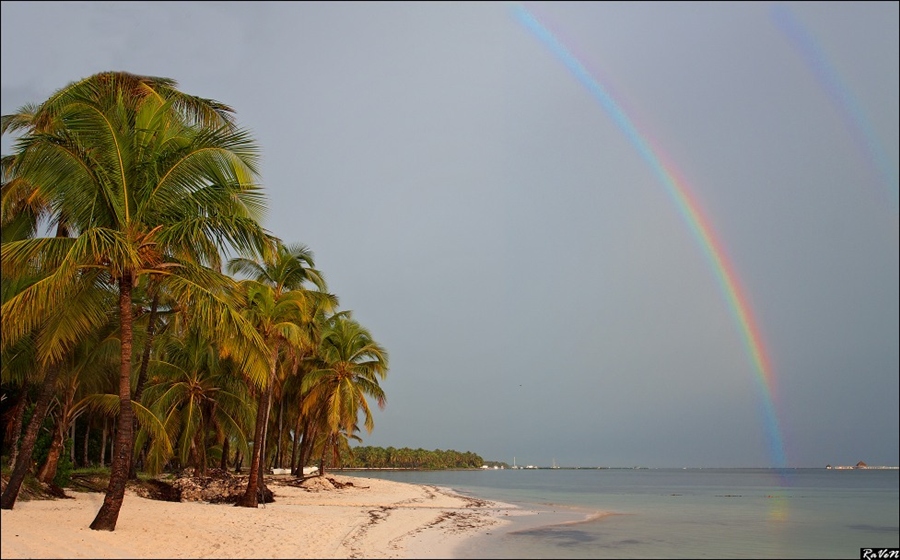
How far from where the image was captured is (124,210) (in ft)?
40.8

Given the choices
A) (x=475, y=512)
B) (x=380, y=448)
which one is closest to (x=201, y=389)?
(x=475, y=512)

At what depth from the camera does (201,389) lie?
27781 millimetres

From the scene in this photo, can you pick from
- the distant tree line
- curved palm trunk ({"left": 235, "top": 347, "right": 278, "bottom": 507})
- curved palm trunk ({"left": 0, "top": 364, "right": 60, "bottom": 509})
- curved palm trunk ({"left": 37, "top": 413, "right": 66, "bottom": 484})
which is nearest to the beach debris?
curved palm trunk ({"left": 235, "top": 347, "right": 278, "bottom": 507})

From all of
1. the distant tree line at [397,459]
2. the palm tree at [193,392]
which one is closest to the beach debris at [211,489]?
the palm tree at [193,392]

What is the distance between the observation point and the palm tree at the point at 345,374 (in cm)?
3338

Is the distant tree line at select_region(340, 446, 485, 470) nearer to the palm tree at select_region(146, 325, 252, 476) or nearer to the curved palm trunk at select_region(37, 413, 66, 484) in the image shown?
the palm tree at select_region(146, 325, 252, 476)

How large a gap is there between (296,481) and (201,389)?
24.9 ft

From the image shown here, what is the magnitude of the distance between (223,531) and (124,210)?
6880mm

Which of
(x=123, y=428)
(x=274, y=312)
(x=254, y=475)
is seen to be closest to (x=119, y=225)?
(x=123, y=428)

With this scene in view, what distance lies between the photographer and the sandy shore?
1069cm

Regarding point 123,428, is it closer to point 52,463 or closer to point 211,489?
point 211,489

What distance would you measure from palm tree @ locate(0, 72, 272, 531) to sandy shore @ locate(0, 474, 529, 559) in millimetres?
1109

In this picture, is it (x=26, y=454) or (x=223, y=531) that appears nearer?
(x=223, y=531)

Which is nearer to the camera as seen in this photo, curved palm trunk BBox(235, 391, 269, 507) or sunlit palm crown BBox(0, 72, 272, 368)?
sunlit palm crown BBox(0, 72, 272, 368)
